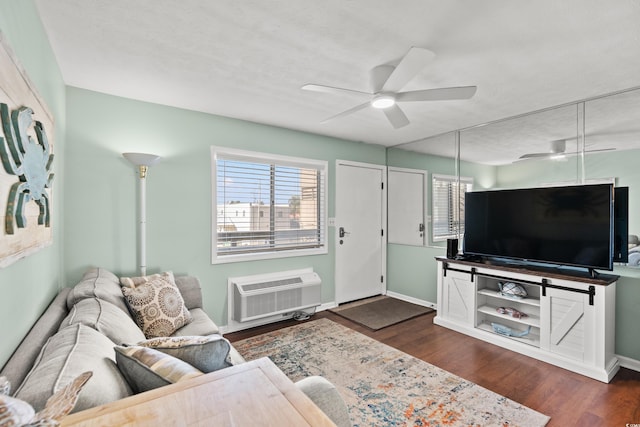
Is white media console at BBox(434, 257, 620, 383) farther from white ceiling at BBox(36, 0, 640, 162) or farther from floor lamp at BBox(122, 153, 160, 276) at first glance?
floor lamp at BBox(122, 153, 160, 276)

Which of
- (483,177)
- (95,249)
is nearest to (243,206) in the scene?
(95,249)

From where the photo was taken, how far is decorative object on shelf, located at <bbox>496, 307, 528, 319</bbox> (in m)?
3.09

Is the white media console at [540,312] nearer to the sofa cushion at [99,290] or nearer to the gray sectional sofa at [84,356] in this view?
the gray sectional sofa at [84,356]

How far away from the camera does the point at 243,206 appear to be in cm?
361

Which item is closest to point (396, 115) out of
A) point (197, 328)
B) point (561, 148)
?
point (561, 148)

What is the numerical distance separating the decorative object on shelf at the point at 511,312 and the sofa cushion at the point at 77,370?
333 cm

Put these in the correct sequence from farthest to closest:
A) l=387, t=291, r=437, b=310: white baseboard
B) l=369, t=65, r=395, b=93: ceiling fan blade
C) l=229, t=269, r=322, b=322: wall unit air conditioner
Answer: l=387, t=291, r=437, b=310: white baseboard
l=229, t=269, r=322, b=322: wall unit air conditioner
l=369, t=65, r=395, b=93: ceiling fan blade

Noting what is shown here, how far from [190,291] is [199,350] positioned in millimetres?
1685

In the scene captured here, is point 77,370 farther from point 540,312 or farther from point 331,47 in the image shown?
point 540,312

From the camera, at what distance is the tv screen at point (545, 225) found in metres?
2.58

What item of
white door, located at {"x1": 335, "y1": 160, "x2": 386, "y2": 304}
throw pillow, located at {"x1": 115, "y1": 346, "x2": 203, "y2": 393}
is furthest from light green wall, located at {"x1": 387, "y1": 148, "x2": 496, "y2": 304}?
throw pillow, located at {"x1": 115, "y1": 346, "x2": 203, "y2": 393}

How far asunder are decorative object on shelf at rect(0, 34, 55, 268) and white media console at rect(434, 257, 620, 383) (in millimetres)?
3572

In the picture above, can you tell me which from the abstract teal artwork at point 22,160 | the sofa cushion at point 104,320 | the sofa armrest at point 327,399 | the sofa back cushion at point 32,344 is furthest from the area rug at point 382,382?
the abstract teal artwork at point 22,160

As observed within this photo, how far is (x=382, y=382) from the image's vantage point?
2.44 metres
